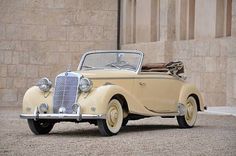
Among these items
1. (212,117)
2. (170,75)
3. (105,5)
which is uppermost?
(105,5)

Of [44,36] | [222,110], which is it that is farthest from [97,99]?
[44,36]

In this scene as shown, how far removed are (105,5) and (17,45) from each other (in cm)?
333

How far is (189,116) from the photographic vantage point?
39.7ft

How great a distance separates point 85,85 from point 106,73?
73cm

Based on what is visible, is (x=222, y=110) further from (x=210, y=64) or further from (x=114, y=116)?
(x=114, y=116)

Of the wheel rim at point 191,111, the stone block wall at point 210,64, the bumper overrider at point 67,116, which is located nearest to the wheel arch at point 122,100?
the bumper overrider at point 67,116

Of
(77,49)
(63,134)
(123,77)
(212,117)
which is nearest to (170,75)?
(123,77)

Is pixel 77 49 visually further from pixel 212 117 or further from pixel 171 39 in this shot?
pixel 212 117

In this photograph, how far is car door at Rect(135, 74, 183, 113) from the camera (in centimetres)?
1118

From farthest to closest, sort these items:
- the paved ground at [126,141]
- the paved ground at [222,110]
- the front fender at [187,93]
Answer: the paved ground at [222,110] < the front fender at [187,93] < the paved ground at [126,141]

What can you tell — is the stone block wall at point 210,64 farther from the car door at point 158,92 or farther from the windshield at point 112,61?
the windshield at point 112,61

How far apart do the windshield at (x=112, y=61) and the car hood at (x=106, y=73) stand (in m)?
0.26

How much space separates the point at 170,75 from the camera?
39.3 feet

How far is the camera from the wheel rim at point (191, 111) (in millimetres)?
12055
